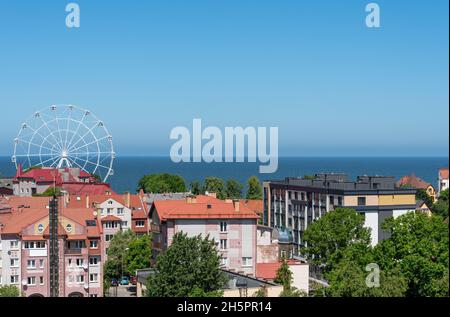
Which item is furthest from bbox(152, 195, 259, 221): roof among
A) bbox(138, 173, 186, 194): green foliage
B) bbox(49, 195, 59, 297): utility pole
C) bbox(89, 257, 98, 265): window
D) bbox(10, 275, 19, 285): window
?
bbox(138, 173, 186, 194): green foliage

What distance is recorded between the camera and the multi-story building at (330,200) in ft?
106

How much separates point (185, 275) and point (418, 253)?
638 centimetres

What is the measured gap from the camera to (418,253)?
63.0ft

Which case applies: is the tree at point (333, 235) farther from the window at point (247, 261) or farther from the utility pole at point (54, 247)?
the utility pole at point (54, 247)

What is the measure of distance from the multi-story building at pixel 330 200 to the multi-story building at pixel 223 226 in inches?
286

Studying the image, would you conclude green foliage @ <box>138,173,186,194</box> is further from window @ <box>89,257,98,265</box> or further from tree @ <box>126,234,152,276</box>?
window @ <box>89,257,98,265</box>

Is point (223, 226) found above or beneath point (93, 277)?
above

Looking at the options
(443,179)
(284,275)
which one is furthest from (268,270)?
(443,179)

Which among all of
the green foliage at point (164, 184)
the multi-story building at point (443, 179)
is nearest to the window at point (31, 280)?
the green foliage at point (164, 184)

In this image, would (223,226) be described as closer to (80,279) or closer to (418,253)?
(80,279)

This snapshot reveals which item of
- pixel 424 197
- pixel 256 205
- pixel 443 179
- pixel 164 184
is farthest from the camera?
pixel 443 179

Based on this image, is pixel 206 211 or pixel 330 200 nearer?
pixel 206 211
